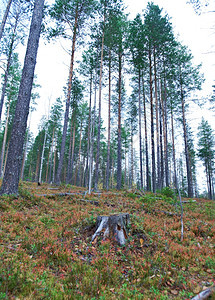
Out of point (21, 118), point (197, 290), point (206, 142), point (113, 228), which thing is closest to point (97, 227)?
point (113, 228)

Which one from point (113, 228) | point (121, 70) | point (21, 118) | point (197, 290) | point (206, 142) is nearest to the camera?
point (197, 290)

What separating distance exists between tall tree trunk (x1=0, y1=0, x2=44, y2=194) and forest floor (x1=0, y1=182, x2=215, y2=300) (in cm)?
81

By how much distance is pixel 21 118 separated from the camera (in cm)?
728

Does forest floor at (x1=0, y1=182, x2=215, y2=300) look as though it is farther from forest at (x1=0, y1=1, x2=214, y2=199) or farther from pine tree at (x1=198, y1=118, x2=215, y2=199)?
pine tree at (x1=198, y1=118, x2=215, y2=199)

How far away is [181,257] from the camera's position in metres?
4.17

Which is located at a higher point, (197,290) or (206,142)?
(206,142)

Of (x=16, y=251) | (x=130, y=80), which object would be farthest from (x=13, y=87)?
(x=16, y=251)

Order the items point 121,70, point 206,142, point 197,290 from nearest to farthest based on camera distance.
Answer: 1. point 197,290
2. point 121,70
3. point 206,142

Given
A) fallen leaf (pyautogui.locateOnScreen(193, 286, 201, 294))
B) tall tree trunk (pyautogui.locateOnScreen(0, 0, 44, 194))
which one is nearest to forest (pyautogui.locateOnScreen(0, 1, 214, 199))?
tall tree trunk (pyautogui.locateOnScreen(0, 0, 44, 194))

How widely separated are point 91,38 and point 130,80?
260 inches

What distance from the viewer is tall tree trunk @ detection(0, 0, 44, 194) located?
6.83 meters

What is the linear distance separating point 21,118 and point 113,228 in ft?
19.8

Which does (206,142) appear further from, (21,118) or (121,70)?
Answer: (21,118)

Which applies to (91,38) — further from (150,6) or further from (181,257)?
(181,257)
